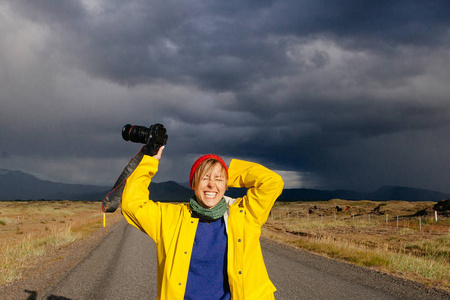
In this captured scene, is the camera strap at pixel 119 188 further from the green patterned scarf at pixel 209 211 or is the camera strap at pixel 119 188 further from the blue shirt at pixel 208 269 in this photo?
the blue shirt at pixel 208 269

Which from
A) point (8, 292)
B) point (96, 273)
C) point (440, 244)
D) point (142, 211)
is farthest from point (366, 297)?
point (440, 244)

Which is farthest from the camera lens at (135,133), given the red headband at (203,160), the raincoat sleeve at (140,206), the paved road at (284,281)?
the paved road at (284,281)

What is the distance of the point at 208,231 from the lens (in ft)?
7.72

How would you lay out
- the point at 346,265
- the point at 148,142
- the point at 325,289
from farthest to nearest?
1. the point at 346,265
2. the point at 325,289
3. the point at 148,142

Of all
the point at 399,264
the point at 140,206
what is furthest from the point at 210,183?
the point at 399,264

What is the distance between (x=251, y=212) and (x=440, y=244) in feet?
62.1

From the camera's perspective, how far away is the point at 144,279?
7871 millimetres

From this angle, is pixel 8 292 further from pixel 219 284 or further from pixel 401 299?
pixel 401 299

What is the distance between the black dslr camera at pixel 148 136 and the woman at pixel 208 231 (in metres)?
0.11

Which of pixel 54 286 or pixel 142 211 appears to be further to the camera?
pixel 54 286

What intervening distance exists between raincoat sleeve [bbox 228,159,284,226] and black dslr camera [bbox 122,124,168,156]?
0.61 m

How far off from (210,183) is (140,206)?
519mm

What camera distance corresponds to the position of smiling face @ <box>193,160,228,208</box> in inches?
92.8

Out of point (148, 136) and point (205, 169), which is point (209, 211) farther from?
point (148, 136)
